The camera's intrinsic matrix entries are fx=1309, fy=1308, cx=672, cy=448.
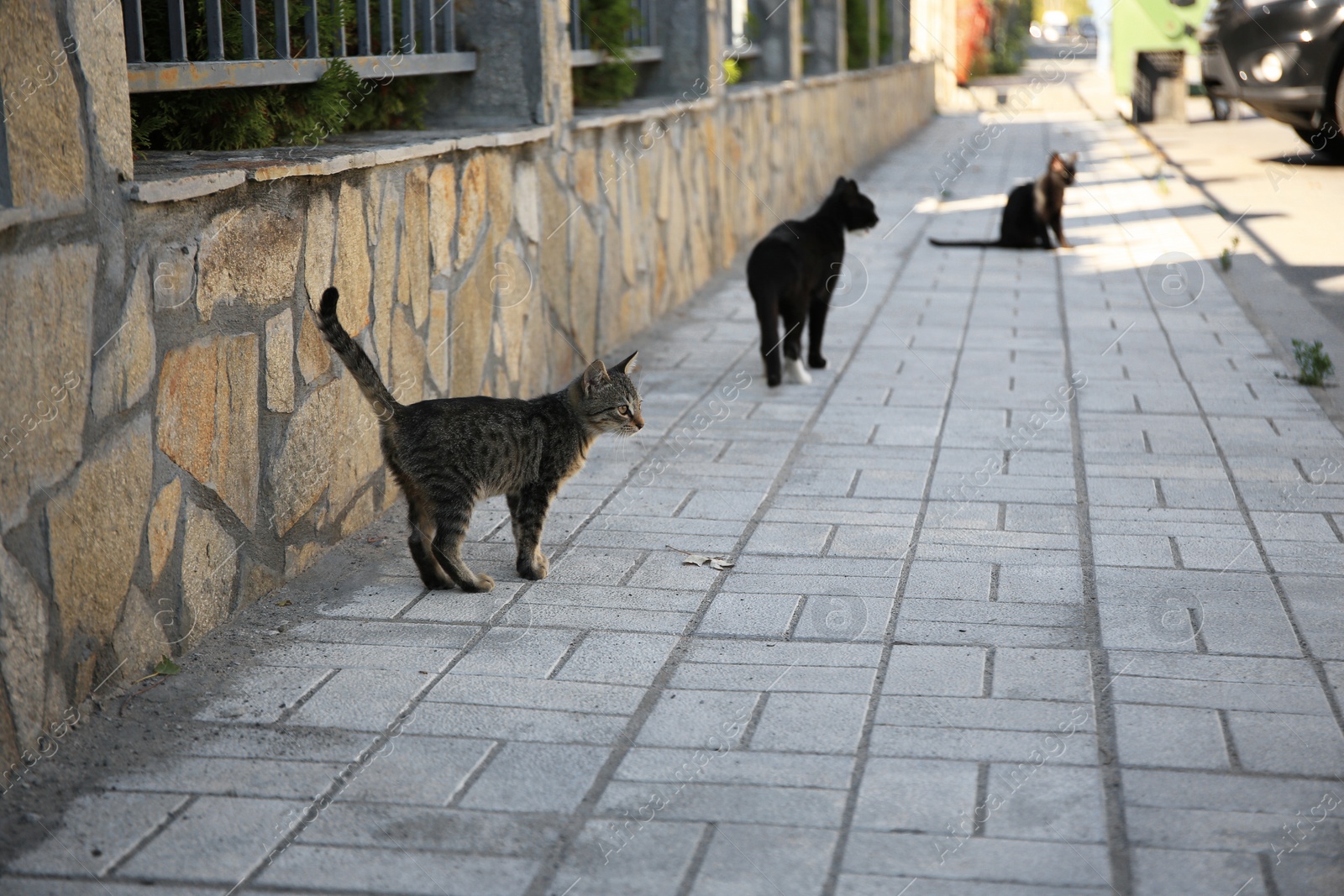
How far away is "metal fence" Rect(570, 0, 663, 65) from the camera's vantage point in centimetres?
783

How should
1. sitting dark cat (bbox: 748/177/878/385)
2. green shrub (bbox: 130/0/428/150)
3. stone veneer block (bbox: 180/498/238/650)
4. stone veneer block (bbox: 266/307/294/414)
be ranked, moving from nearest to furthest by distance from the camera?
1. stone veneer block (bbox: 180/498/238/650)
2. stone veneer block (bbox: 266/307/294/414)
3. green shrub (bbox: 130/0/428/150)
4. sitting dark cat (bbox: 748/177/878/385)

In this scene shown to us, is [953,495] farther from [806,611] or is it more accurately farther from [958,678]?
[958,678]

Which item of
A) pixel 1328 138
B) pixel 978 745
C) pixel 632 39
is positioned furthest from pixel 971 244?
pixel 978 745

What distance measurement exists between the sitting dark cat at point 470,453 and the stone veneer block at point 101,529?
71cm

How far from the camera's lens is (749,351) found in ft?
25.3

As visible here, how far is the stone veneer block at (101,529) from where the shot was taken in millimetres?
3072

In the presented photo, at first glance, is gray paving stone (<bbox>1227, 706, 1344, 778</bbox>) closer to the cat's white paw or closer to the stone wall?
the stone wall

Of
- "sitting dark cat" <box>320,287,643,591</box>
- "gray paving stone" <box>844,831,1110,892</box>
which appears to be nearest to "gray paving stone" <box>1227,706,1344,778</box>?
"gray paving stone" <box>844,831,1110,892</box>

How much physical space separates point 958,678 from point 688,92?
7113 mm

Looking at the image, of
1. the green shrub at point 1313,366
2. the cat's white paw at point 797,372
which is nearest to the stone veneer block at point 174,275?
the cat's white paw at point 797,372

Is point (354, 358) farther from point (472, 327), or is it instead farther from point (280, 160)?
point (472, 327)

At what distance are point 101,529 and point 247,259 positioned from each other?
1.00 metres

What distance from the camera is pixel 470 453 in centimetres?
412

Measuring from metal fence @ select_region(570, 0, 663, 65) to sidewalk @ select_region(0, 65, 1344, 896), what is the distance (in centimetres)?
288
